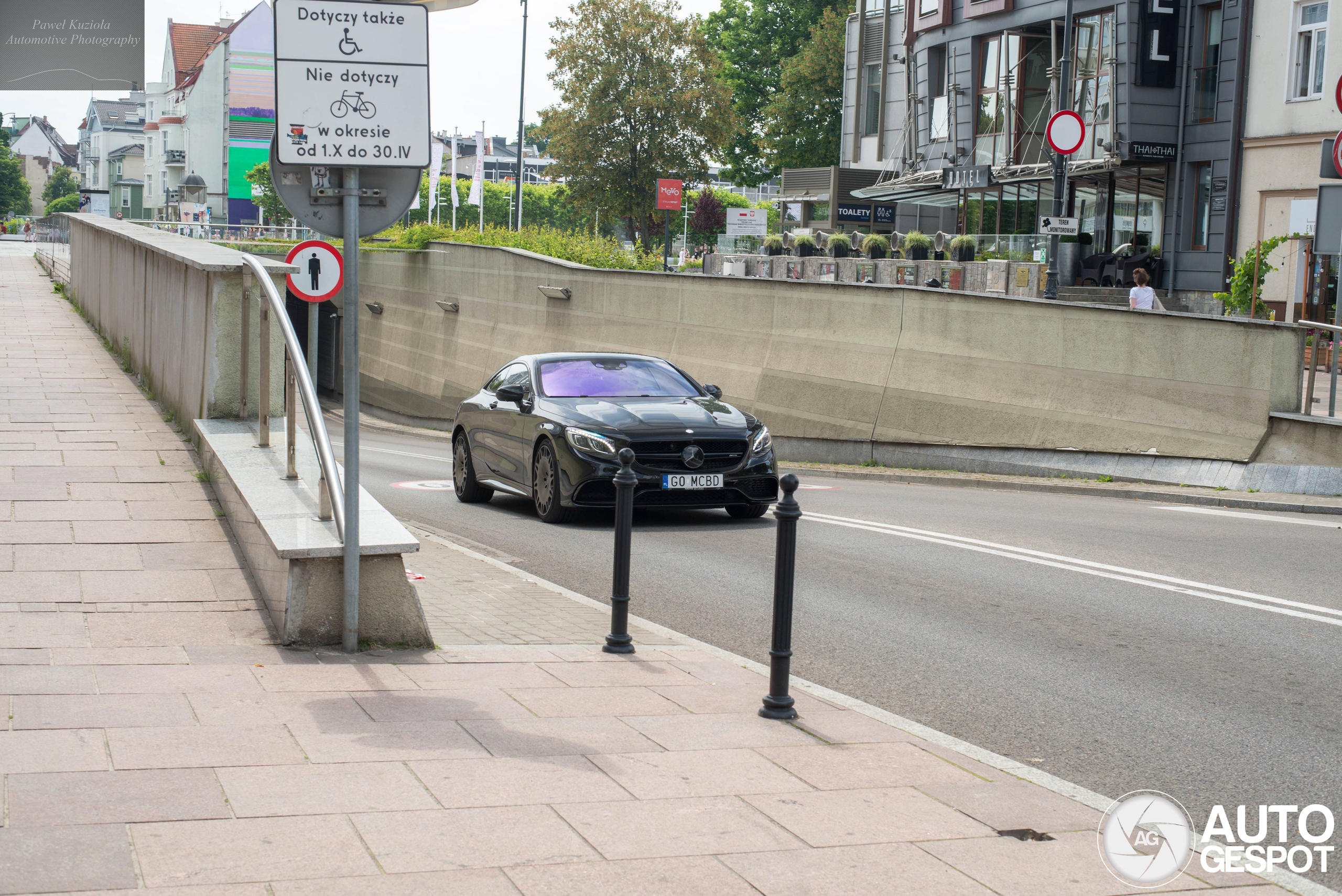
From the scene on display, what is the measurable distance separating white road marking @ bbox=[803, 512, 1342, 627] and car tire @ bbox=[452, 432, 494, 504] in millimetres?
3641

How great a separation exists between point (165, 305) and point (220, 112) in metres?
104

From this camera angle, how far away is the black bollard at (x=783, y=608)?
17.6ft

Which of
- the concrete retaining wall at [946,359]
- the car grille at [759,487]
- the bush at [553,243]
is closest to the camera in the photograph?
the car grille at [759,487]

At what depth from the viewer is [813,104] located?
62.2 meters

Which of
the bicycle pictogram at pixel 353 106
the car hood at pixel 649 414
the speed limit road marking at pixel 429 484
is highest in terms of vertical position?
the bicycle pictogram at pixel 353 106

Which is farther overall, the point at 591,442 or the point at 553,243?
the point at 553,243

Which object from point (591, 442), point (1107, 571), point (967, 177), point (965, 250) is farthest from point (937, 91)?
point (1107, 571)

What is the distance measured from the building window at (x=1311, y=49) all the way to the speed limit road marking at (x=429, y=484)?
20330 millimetres

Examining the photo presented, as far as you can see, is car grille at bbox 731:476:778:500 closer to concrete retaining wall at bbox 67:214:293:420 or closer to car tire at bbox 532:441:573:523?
car tire at bbox 532:441:573:523

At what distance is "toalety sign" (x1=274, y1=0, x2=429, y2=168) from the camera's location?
5766mm

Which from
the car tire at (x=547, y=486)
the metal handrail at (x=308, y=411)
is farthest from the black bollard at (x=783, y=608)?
the car tire at (x=547, y=486)

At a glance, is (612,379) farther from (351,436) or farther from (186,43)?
(186,43)

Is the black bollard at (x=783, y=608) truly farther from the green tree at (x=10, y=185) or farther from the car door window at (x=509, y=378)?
the green tree at (x=10, y=185)

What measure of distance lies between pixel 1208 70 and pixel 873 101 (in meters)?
22.2
